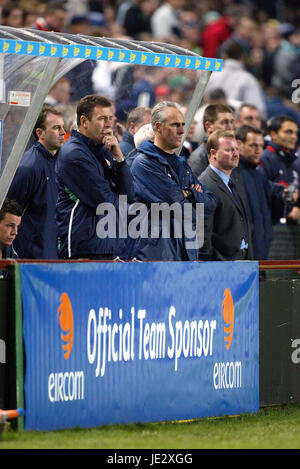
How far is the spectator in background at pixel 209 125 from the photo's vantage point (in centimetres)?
1175

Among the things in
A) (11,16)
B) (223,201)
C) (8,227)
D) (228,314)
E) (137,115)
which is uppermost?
(11,16)

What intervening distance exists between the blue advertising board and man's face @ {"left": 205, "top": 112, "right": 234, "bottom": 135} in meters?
2.44

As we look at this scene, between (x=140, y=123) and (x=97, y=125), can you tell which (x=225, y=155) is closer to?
(x=140, y=123)

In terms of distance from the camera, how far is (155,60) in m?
9.89

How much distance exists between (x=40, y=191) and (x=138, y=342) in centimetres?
231

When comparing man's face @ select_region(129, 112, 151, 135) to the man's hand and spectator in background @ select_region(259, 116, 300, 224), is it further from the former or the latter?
spectator in background @ select_region(259, 116, 300, 224)

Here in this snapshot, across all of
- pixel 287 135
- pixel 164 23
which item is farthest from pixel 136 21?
pixel 287 135

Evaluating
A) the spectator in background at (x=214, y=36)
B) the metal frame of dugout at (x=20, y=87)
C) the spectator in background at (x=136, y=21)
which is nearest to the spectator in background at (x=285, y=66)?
the spectator in background at (x=214, y=36)

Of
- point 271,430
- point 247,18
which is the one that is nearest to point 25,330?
Result: point 271,430

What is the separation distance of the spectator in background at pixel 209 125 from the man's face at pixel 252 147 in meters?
0.49

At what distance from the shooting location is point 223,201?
10.8 m

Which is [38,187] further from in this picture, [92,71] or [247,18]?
[247,18]

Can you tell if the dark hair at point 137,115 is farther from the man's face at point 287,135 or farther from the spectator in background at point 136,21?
the spectator in background at point 136,21

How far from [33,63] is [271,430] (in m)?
3.36
